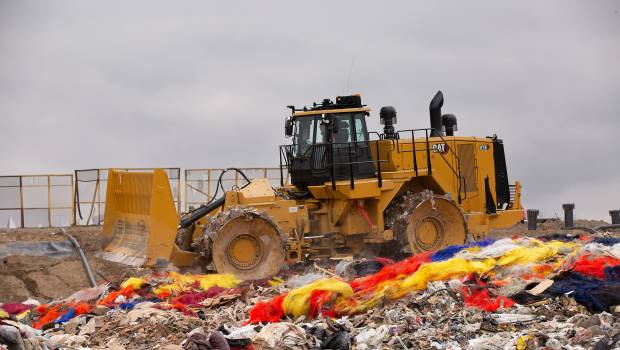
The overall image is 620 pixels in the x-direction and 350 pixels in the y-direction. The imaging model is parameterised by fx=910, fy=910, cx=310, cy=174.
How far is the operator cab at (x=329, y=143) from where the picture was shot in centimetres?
1638

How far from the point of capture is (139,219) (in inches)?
632

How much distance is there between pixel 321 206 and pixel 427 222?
2.01 m

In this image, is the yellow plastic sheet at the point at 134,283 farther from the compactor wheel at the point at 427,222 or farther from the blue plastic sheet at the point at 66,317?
the compactor wheel at the point at 427,222

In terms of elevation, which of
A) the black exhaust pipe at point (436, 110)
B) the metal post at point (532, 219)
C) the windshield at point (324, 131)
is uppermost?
the black exhaust pipe at point (436, 110)

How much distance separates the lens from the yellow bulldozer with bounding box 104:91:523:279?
15.1 meters

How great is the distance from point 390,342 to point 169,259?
6.57m

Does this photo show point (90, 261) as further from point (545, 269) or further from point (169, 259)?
point (545, 269)

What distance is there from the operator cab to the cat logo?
5.19 ft

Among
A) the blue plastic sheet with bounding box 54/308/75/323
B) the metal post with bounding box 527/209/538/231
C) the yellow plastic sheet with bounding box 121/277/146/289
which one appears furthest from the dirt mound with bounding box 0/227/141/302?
the metal post with bounding box 527/209/538/231

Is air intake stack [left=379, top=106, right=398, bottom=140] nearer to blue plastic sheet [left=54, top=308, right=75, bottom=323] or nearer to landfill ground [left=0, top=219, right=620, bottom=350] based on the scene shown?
landfill ground [left=0, top=219, right=620, bottom=350]

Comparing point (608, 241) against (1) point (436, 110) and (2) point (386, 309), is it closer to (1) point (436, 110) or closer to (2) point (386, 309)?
(2) point (386, 309)

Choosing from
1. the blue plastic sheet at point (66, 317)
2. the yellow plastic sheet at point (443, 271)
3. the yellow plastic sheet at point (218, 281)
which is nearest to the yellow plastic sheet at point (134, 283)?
the yellow plastic sheet at point (218, 281)

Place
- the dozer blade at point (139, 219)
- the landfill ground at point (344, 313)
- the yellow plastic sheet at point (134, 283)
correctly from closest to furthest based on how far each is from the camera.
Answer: the landfill ground at point (344, 313) → the yellow plastic sheet at point (134, 283) → the dozer blade at point (139, 219)

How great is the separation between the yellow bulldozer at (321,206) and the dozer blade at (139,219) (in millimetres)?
18
